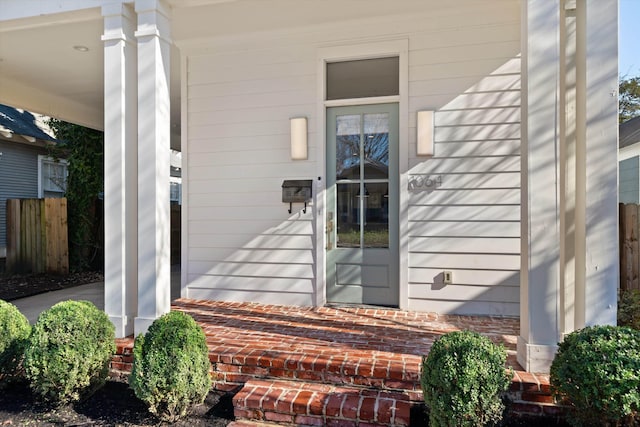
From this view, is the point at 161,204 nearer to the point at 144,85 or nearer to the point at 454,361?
the point at 144,85

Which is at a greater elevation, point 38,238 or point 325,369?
point 38,238

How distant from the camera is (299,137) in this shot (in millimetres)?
4047

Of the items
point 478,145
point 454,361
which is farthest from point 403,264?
point 454,361

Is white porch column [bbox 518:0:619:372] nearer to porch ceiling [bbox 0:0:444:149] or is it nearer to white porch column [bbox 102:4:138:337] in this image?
porch ceiling [bbox 0:0:444:149]

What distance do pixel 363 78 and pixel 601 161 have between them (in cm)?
239

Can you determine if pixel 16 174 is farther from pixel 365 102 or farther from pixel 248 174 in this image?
pixel 365 102

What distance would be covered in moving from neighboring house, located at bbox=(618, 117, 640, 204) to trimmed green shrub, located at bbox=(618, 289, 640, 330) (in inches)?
158

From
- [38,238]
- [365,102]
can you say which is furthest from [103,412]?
[38,238]

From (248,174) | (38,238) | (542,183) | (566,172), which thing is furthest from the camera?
(38,238)

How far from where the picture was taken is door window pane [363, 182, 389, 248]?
156 inches

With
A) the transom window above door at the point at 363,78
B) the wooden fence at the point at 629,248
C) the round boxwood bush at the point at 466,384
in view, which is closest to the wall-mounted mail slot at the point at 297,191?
the transom window above door at the point at 363,78

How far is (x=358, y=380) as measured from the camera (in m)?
2.41

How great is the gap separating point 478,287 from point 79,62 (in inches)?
215

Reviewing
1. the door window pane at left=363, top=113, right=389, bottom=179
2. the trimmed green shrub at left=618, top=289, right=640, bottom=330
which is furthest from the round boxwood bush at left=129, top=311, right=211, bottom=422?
the trimmed green shrub at left=618, top=289, right=640, bottom=330
